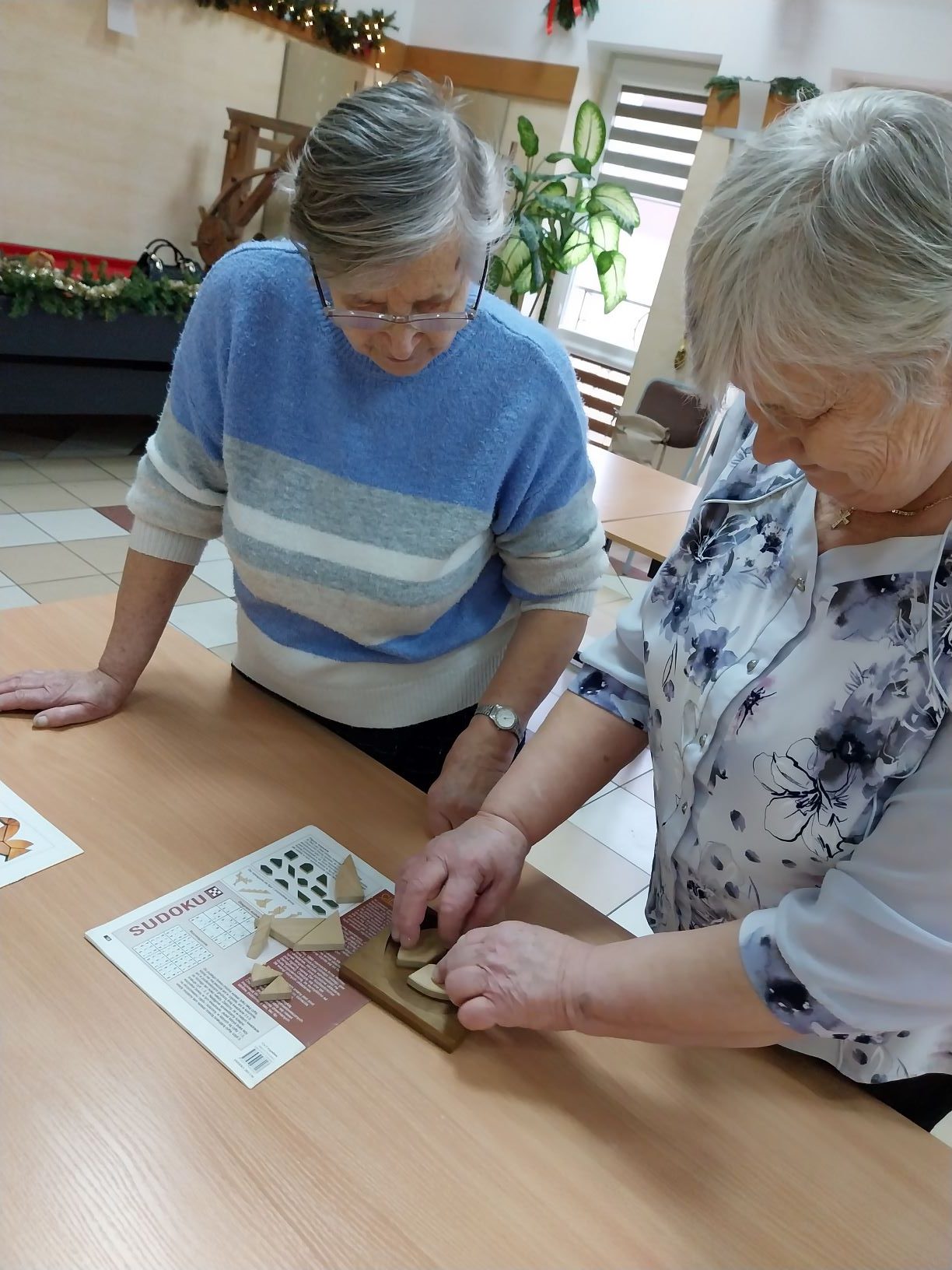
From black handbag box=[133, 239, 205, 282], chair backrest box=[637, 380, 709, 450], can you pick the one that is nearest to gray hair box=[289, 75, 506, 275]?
black handbag box=[133, 239, 205, 282]

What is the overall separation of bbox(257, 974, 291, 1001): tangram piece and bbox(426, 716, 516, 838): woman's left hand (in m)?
0.30

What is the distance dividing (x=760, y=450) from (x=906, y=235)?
8.4 inches

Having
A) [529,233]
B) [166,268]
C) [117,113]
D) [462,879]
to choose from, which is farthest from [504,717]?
[117,113]

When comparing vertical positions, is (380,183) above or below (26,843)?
above

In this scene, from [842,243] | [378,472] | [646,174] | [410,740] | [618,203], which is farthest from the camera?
[646,174]

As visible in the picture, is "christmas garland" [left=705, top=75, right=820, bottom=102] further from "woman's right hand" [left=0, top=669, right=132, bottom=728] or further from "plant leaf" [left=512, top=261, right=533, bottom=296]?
"woman's right hand" [left=0, top=669, right=132, bottom=728]

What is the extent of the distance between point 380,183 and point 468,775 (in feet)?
2.24

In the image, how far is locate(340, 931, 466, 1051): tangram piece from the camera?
Result: 34.9 inches

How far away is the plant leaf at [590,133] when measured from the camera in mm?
5676

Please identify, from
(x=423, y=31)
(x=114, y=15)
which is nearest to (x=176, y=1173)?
(x=114, y=15)

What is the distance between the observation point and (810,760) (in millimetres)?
831

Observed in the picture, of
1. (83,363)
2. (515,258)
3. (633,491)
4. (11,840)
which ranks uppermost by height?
(515,258)

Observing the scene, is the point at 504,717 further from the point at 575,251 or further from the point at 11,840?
the point at 575,251

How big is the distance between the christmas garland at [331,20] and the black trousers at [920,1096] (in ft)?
19.9
